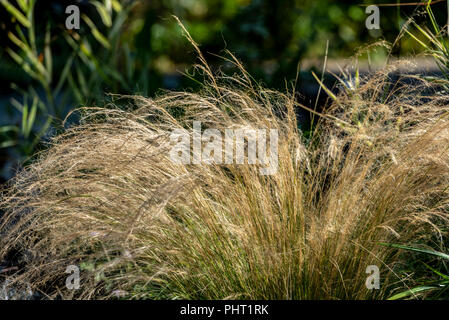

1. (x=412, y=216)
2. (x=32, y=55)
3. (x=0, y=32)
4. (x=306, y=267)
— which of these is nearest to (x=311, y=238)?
(x=306, y=267)

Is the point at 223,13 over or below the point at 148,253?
over

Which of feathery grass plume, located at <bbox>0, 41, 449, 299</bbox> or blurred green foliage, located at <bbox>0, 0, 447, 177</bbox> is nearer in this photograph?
feathery grass plume, located at <bbox>0, 41, 449, 299</bbox>

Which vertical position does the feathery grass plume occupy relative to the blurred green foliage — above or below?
below

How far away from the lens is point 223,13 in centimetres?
635

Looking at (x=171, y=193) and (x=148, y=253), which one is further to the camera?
(x=148, y=253)

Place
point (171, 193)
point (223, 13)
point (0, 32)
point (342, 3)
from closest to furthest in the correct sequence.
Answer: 1. point (171, 193)
2. point (0, 32)
3. point (342, 3)
4. point (223, 13)

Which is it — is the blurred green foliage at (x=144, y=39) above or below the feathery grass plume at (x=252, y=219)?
above

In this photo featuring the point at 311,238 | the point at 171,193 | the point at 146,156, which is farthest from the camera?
the point at 146,156

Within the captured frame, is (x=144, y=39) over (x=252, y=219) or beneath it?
over

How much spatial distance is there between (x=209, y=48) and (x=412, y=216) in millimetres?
3925

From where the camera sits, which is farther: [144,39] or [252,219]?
[144,39]

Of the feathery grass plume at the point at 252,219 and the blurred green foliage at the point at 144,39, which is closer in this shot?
the feathery grass plume at the point at 252,219
